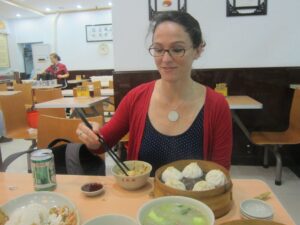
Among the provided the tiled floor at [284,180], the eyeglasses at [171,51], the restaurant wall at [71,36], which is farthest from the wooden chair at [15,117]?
the restaurant wall at [71,36]

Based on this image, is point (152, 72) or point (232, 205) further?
point (152, 72)

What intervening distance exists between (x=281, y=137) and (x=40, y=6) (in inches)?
299

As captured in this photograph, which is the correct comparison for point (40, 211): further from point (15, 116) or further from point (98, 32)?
point (98, 32)

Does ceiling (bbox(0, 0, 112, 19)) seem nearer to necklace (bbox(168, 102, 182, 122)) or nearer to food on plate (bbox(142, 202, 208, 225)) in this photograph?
necklace (bbox(168, 102, 182, 122))

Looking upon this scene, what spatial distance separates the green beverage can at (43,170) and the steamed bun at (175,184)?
409 millimetres

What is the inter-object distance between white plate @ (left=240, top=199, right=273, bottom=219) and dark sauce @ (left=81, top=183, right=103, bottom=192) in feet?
1.53

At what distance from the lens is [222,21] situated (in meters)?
3.00

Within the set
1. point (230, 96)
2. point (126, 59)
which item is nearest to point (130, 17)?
point (126, 59)

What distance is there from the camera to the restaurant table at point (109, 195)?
82 centimetres

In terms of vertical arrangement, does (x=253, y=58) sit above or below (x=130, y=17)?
below

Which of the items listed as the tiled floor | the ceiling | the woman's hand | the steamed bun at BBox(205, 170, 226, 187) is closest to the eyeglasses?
the woman's hand

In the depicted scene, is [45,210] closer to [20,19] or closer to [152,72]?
[152,72]

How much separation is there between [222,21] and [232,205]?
2.55 m

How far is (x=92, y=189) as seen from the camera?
0.94m
